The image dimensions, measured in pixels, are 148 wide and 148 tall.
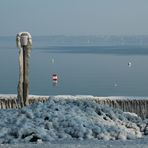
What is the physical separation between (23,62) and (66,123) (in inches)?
165

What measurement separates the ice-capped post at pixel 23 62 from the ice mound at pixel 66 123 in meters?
3.04

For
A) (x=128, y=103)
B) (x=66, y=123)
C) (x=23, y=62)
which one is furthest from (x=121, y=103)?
(x=66, y=123)

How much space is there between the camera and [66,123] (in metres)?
5.87

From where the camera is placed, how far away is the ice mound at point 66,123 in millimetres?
5621

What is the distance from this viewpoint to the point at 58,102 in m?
6.80

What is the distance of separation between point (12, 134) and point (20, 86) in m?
4.18

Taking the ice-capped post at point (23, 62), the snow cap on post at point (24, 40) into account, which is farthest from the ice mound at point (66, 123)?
the snow cap on post at point (24, 40)

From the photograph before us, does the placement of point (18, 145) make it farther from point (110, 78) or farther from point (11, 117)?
point (110, 78)

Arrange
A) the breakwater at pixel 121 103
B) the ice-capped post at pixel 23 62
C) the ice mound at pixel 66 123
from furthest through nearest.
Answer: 1. the ice-capped post at pixel 23 62
2. the breakwater at pixel 121 103
3. the ice mound at pixel 66 123

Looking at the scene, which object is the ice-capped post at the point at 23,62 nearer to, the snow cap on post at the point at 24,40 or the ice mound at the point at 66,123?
the snow cap on post at the point at 24,40

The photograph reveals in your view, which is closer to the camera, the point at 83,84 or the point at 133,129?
the point at 133,129

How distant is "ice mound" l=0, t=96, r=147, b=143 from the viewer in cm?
562

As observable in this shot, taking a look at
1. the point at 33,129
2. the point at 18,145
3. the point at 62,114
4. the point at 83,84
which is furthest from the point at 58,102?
the point at 83,84

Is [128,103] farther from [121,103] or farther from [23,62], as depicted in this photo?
[23,62]
